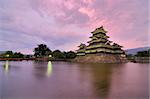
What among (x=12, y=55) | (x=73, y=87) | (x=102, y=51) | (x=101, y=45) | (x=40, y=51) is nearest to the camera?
(x=73, y=87)

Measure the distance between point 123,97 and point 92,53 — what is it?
42.6 m

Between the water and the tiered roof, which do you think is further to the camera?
the tiered roof

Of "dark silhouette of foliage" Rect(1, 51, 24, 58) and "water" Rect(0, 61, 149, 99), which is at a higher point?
"dark silhouette of foliage" Rect(1, 51, 24, 58)

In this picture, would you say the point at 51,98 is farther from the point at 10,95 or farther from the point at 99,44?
the point at 99,44

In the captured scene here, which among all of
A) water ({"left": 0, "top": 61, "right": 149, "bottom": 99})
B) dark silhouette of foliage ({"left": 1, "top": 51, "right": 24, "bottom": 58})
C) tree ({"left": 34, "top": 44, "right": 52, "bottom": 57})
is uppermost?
tree ({"left": 34, "top": 44, "right": 52, "bottom": 57})

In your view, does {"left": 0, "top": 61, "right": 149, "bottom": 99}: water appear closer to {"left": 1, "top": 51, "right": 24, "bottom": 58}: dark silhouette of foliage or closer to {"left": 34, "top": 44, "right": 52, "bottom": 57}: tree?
{"left": 1, "top": 51, "right": 24, "bottom": 58}: dark silhouette of foliage

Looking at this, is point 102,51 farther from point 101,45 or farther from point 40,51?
point 40,51

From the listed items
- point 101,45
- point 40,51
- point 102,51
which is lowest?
point 102,51

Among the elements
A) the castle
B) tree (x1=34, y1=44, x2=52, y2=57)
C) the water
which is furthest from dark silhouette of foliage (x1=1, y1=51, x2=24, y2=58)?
the water

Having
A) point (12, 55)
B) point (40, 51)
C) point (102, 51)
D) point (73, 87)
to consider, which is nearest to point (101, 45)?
point (102, 51)

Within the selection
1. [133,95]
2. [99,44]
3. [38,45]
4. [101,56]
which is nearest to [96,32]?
[99,44]

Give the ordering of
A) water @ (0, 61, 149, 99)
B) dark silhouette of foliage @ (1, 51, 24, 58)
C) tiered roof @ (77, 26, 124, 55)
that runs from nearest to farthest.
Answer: water @ (0, 61, 149, 99), tiered roof @ (77, 26, 124, 55), dark silhouette of foliage @ (1, 51, 24, 58)

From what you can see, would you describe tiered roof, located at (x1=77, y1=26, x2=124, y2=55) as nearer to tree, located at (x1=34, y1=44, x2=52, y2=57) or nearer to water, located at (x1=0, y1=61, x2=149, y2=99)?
tree, located at (x1=34, y1=44, x2=52, y2=57)

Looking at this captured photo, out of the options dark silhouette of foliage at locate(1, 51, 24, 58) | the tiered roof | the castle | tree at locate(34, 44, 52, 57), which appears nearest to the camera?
the castle
